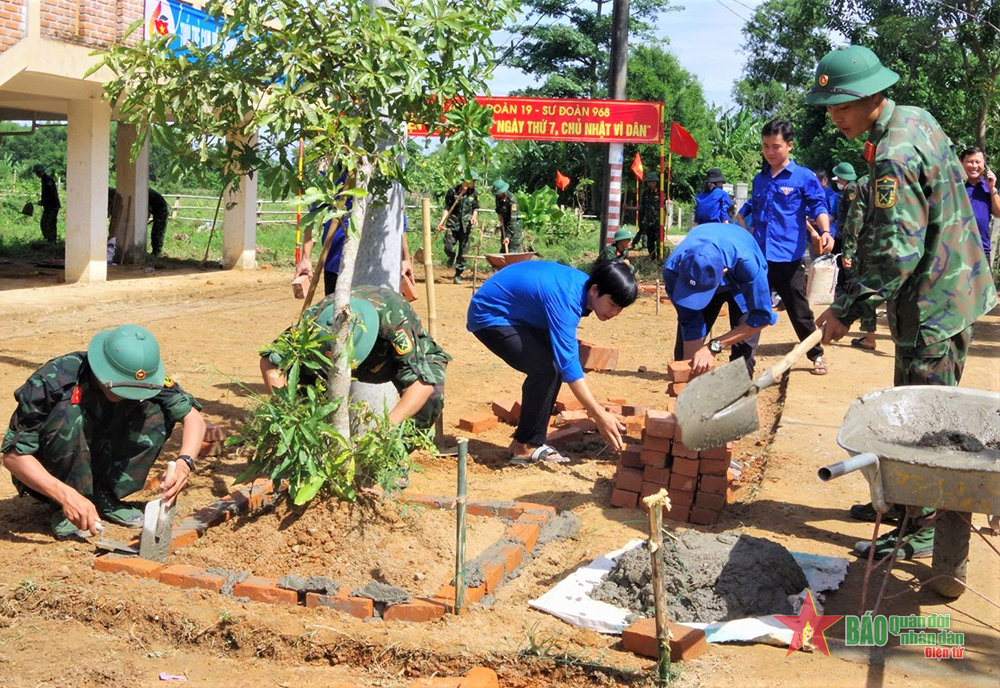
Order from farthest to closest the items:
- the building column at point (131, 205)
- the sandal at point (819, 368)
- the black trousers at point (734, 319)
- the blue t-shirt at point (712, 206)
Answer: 1. the building column at point (131, 205)
2. the blue t-shirt at point (712, 206)
3. the sandal at point (819, 368)
4. the black trousers at point (734, 319)

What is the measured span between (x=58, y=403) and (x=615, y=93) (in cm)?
1284

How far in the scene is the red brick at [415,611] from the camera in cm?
368

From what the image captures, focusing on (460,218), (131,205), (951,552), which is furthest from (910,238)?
(131,205)

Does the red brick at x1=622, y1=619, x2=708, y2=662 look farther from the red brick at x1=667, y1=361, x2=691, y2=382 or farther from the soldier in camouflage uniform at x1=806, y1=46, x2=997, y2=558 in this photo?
the red brick at x1=667, y1=361, x2=691, y2=382

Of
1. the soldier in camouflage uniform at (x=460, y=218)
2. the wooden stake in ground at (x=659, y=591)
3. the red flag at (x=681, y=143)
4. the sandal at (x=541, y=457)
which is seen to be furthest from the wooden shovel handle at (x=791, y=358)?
the red flag at (x=681, y=143)

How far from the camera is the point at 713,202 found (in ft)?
43.3

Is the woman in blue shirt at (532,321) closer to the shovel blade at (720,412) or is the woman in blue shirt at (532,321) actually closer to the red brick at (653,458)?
the red brick at (653,458)

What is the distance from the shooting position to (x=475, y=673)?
323cm

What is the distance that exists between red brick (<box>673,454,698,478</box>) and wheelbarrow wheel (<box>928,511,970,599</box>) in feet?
4.15

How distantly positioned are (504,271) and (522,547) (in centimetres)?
204

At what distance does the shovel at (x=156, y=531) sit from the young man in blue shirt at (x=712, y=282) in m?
3.04

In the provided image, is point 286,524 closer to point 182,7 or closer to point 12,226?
point 182,7

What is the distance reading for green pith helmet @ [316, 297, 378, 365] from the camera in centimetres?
439

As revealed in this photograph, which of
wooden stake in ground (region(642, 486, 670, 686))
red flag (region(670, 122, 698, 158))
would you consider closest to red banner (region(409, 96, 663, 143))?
red flag (region(670, 122, 698, 158))
